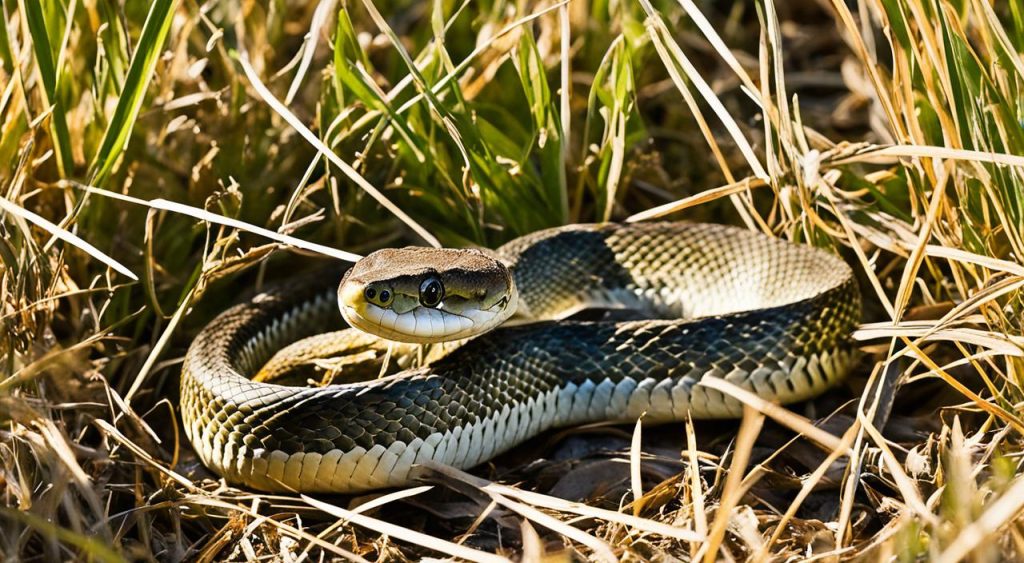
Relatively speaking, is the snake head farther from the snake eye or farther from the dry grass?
the dry grass

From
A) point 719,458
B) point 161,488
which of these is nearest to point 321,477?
point 161,488

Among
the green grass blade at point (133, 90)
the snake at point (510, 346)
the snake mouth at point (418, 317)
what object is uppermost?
the green grass blade at point (133, 90)

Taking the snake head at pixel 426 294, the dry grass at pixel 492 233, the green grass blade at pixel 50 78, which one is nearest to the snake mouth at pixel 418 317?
the snake head at pixel 426 294

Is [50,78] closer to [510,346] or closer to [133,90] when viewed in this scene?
[133,90]

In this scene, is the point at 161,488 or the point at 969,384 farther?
the point at 969,384

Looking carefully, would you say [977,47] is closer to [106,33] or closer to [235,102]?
[235,102]

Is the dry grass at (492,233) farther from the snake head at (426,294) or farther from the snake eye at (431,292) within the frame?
the snake eye at (431,292)

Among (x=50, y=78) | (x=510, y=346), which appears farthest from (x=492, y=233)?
(x=50, y=78)
